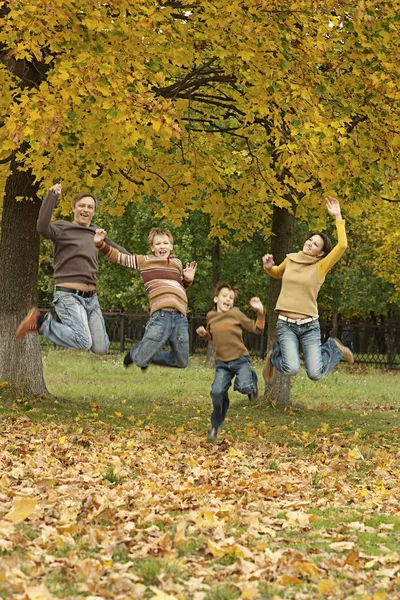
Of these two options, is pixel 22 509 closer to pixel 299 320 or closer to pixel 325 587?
pixel 325 587

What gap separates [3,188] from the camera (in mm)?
16828

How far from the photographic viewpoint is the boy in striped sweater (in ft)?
32.8

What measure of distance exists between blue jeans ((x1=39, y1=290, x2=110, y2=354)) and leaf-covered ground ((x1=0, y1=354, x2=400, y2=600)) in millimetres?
1187

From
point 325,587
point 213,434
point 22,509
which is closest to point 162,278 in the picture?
point 213,434

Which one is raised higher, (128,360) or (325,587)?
(128,360)

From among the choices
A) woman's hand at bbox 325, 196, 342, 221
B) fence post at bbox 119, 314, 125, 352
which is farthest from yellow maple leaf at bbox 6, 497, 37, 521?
fence post at bbox 119, 314, 125, 352

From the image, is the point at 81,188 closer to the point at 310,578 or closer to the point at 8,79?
the point at 8,79

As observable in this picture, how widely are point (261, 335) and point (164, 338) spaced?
24.6m

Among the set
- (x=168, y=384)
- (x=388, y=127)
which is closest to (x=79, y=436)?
(x=388, y=127)

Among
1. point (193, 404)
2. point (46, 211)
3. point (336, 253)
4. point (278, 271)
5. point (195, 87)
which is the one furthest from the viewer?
point (193, 404)

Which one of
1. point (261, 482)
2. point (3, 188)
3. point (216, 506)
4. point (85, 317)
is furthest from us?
point (3, 188)

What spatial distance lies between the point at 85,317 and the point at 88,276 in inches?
17.2

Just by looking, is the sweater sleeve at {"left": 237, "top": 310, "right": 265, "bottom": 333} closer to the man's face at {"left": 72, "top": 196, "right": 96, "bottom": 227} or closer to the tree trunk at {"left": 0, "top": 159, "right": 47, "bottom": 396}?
the man's face at {"left": 72, "top": 196, "right": 96, "bottom": 227}

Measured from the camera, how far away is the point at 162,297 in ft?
32.9
